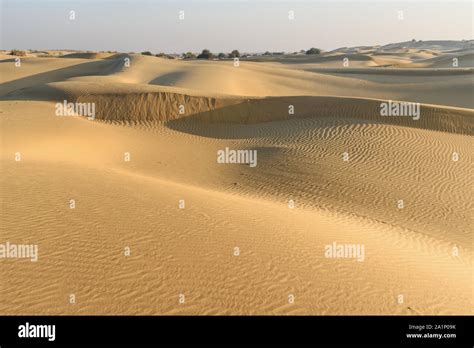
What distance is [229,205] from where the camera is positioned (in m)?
8.20

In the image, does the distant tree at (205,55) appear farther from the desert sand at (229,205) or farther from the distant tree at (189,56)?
the desert sand at (229,205)

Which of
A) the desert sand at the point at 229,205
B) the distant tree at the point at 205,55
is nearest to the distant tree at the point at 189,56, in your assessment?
the distant tree at the point at 205,55

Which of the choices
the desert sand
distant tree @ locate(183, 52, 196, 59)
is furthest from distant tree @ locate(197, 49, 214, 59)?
the desert sand

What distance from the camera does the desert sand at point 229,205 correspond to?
491 cm

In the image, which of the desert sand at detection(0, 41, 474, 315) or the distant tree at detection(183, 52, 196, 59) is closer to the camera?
the desert sand at detection(0, 41, 474, 315)

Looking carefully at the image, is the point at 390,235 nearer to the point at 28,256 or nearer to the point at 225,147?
the point at 28,256

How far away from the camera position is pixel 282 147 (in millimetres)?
14227

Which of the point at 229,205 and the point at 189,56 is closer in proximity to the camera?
the point at 229,205

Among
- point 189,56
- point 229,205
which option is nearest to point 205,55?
point 189,56

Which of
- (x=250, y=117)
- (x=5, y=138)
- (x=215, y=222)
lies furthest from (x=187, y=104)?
(x=215, y=222)

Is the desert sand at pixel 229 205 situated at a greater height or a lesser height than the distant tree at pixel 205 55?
lesser

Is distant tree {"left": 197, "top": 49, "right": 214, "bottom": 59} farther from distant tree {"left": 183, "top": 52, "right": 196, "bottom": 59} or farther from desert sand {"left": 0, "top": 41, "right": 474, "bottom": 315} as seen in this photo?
desert sand {"left": 0, "top": 41, "right": 474, "bottom": 315}

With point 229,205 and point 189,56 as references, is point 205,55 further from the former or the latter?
point 229,205

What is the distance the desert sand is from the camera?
491cm
